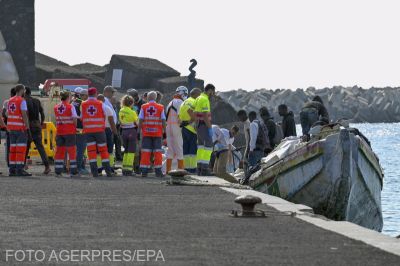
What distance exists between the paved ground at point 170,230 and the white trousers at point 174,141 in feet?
17.9

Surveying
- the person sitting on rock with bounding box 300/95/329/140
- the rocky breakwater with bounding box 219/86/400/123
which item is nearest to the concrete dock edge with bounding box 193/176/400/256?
the person sitting on rock with bounding box 300/95/329/140

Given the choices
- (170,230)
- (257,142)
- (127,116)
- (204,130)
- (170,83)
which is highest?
(170,83)

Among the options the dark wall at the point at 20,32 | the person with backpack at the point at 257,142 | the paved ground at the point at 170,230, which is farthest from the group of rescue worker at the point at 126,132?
the dark wall at the point at 20,32

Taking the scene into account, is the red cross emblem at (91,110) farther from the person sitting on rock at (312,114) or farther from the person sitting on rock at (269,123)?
the person sitting on rock at (269,123)

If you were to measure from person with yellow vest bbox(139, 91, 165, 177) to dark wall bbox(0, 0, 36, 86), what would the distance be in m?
38.7

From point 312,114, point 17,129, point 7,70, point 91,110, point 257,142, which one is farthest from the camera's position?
point 7,70

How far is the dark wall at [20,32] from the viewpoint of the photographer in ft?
207

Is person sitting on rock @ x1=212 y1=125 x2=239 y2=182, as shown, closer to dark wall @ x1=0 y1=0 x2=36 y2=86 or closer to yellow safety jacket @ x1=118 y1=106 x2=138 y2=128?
yellow safety jacket @ x1=118 y1=106 x2=138 y2=128

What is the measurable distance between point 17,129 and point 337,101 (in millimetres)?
156243

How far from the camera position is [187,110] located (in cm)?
2456

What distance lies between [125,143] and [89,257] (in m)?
14.1

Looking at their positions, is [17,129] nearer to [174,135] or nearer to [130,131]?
[130,131]

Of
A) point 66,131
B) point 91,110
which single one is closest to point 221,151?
point 66,131

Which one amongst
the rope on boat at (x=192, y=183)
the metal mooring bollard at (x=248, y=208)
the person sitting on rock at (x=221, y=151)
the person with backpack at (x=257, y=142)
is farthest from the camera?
A: the person with backpack at (x=257, y=142)
